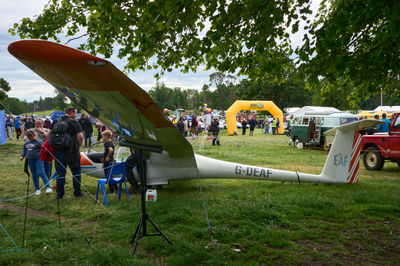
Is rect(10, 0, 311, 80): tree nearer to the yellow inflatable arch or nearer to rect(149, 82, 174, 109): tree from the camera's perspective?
the yellow inflatable arch

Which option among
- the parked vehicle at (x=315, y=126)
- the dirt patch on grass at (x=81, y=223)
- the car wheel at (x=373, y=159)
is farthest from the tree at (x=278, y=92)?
the dirt patch on grass at (x=81, y=223)

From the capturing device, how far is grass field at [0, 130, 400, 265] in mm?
3562

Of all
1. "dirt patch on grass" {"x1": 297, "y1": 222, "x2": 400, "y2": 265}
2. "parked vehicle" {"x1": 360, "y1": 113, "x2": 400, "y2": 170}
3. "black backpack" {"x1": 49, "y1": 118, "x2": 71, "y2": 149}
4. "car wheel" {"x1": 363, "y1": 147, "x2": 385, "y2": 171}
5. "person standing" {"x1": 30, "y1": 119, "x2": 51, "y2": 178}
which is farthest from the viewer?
"car wheel" {"x1": 363, "y1": 147, "x2": 385, "y2": 171}

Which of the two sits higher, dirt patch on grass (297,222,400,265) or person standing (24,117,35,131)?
person standing (24,117,35,131)

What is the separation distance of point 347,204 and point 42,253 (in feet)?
16.9

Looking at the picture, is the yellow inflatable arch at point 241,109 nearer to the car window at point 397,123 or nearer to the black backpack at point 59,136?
the car window at point 397,123

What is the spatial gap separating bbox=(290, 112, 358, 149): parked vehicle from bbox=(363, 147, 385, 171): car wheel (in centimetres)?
530

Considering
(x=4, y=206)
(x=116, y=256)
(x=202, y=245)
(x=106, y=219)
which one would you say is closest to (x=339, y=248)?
(x=202, y=245)

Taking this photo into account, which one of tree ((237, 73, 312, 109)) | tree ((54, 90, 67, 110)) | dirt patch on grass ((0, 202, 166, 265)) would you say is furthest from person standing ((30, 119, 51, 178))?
tree ((237, 73, 312, 109))

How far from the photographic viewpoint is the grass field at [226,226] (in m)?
3.56

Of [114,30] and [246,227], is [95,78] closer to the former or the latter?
[246,227]

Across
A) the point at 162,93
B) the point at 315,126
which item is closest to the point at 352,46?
the point at 315,126

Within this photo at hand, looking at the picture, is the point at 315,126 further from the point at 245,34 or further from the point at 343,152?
the point at 245,34

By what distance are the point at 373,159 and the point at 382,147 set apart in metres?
0.62
